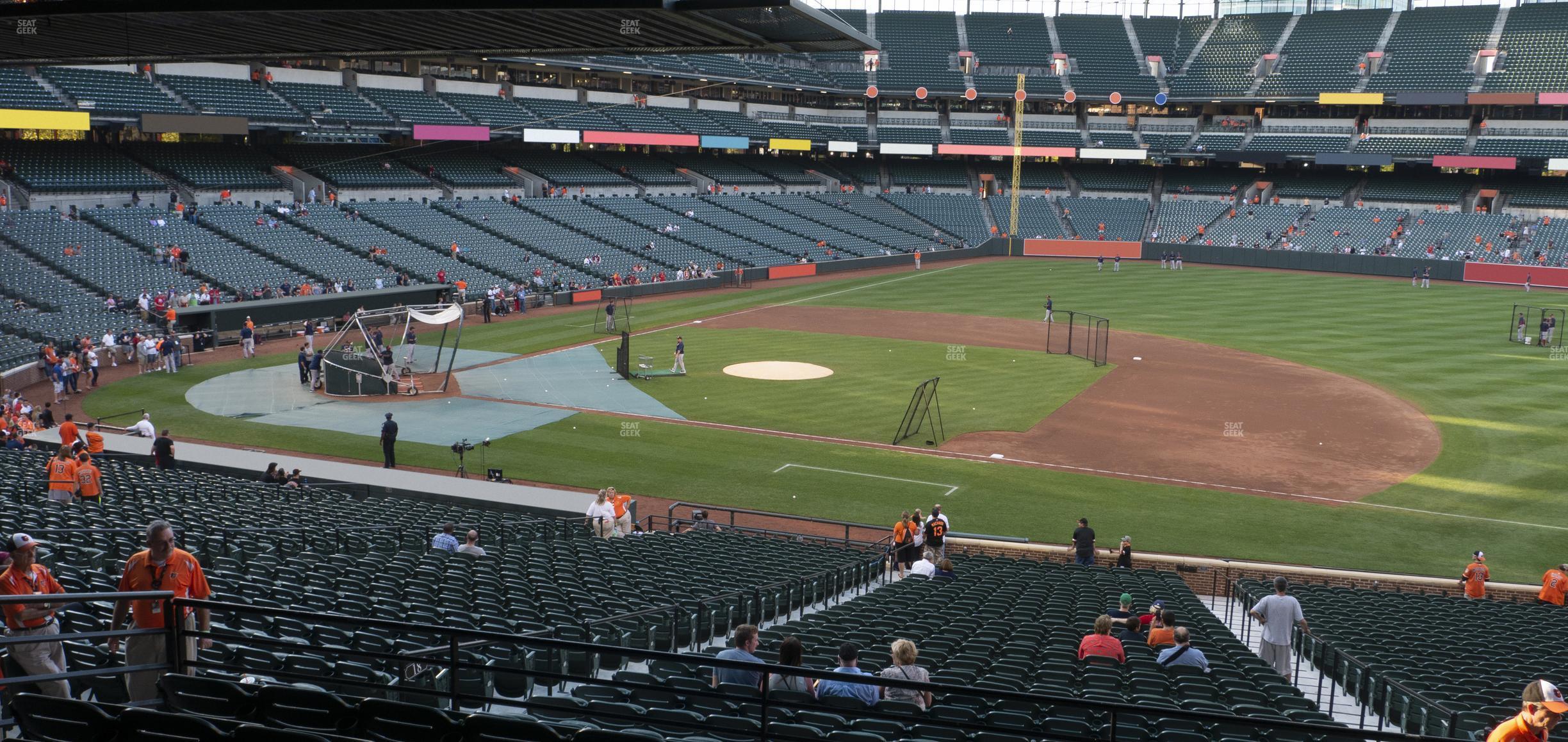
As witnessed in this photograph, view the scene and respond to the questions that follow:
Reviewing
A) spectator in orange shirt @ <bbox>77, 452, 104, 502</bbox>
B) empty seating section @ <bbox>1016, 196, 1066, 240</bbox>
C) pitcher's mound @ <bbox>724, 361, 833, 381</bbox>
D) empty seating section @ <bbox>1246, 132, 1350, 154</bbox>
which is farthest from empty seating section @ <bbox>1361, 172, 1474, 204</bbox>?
spectator in orange shirt @ <bbox>77, 452, 104, 502</bbox>

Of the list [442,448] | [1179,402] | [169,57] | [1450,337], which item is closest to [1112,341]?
[1179,402]

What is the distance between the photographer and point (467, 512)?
22125mm

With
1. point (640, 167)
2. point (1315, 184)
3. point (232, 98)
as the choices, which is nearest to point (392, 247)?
point (232, 98)

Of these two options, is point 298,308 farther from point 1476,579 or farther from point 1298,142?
point 1298,142

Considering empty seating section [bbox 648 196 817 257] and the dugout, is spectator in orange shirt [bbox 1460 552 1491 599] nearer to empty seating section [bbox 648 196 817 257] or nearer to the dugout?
the dugout

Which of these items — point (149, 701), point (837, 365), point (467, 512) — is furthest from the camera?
point (837, 365)

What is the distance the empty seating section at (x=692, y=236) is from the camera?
2859 inches

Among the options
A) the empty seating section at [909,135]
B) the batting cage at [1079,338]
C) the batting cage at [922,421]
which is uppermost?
the empty seating section at [909,135]

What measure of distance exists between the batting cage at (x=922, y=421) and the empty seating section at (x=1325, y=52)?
69.0 m

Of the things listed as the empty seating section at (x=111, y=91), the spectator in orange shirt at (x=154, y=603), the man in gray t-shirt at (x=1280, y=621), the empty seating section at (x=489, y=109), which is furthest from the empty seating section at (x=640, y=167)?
the spectator in orange shirt at (x=154, y=603)

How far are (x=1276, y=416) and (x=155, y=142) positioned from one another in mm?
56676

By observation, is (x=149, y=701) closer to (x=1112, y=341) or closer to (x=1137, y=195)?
(x=1112, y=341)

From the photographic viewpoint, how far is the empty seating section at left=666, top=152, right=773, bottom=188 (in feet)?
295

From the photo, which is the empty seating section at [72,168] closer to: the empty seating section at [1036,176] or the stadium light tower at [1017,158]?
the stadium light tower at [1017,158]
